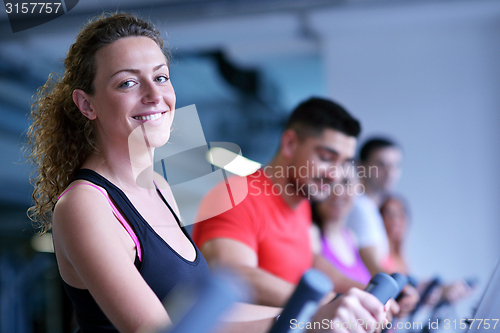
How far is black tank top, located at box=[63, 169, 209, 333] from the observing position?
65cm

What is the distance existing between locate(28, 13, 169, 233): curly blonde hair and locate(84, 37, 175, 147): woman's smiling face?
3cm

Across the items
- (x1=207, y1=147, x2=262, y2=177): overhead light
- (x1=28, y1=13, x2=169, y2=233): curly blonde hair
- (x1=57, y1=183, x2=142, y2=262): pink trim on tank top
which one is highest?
(x1=28, y1=13, x2=169, y2=233): curly blonde hair

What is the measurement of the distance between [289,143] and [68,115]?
87 cm

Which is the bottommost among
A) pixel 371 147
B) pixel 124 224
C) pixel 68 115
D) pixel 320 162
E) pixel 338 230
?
pixel 338 230

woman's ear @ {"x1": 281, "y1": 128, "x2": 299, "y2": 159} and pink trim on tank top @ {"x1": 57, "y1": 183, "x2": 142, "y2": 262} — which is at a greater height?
pink trim on tank top @ {"x1": 57, "y1": 183, "x2": 142, "y2": 262}

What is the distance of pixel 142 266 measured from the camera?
25.4 inches

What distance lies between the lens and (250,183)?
1.27m

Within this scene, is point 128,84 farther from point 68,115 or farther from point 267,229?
point 267,229

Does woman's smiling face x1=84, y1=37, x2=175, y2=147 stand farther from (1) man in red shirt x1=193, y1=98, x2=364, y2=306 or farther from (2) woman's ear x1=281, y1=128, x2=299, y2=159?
(2) woman's ear x1=281, y1=128, x2=299, y2=159

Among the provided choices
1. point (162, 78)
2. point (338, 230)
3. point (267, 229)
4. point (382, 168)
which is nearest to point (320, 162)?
point (267, 229)

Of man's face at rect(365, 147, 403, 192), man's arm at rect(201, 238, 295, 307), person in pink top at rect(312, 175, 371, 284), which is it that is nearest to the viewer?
man's arm at rect(201, 238, 295, 307)

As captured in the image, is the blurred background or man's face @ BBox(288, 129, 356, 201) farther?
the blurred background

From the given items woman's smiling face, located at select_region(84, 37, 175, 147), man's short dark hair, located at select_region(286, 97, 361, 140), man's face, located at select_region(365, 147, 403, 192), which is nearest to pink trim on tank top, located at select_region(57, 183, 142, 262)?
woman's smiling face, located at select_region(84, 37, 175, 147)

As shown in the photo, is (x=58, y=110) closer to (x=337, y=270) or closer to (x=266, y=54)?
(x=337, y=270)
